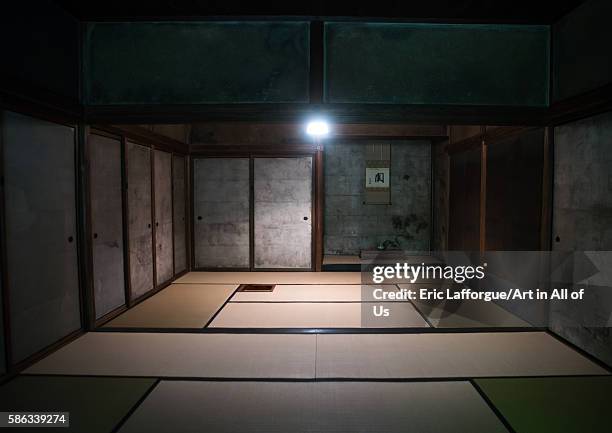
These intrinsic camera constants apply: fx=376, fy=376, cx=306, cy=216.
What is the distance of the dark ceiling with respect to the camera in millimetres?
3004

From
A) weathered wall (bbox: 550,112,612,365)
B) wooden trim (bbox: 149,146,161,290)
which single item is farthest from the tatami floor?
wooden trim (bbox: 149,146,161,290)

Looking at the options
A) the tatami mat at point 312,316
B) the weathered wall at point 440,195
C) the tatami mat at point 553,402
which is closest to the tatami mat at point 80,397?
the tatami mat at point 312,316

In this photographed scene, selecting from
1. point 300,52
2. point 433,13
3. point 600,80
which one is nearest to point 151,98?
point 300,52

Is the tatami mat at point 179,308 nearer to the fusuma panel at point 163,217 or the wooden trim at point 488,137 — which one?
the fusuma panel at point 163,217

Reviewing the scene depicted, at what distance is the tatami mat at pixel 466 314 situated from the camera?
3654 mm

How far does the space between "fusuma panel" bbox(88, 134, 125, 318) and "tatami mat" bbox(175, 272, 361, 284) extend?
154cm

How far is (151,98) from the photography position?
3332 mm

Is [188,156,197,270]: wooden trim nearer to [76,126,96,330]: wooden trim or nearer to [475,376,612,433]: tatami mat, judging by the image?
[76,126,96,330]: wooden trim

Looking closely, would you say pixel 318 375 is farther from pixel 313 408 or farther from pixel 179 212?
pixel 179 212

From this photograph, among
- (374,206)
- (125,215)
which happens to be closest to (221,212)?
(125,215)

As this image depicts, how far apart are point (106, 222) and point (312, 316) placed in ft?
7.49

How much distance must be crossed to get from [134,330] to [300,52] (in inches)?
116

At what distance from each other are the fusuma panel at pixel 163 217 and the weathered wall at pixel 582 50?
178 inches

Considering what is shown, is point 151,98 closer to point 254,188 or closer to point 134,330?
point 134,330
